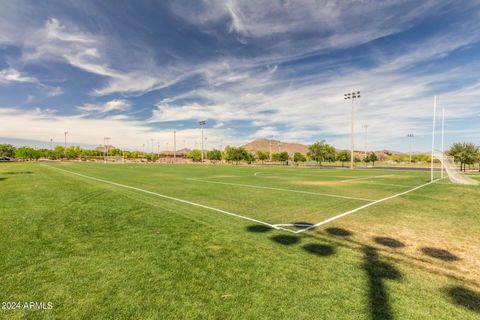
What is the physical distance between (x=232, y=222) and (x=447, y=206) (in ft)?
33.0

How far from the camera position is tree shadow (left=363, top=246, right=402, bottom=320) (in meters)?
3.43

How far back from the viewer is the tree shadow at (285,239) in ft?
20.3

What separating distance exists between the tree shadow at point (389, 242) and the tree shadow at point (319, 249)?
1.48 metres

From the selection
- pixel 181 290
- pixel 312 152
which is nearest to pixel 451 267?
pixel 181 290

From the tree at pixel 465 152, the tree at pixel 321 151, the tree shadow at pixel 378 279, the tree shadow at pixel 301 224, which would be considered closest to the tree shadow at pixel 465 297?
the tree shadow at pixel 378 279

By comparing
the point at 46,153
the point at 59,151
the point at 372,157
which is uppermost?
the point at 59,151

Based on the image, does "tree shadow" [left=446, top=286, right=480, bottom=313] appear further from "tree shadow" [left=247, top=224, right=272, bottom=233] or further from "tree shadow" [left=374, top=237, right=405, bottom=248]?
"tree shadow" [left=247, top=224, right=272, bottom=233]

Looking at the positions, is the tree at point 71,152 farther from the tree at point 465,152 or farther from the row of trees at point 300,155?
the tree at point 465,152

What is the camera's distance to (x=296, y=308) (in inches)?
137

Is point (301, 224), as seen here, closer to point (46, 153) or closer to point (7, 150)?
point (46, 153)

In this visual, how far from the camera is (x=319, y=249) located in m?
5.72

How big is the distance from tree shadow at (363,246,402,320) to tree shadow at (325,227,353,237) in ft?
3.20

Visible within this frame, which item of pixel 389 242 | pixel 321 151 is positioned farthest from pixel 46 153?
pixel 389 242

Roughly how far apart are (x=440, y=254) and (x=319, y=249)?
265 centimetres
